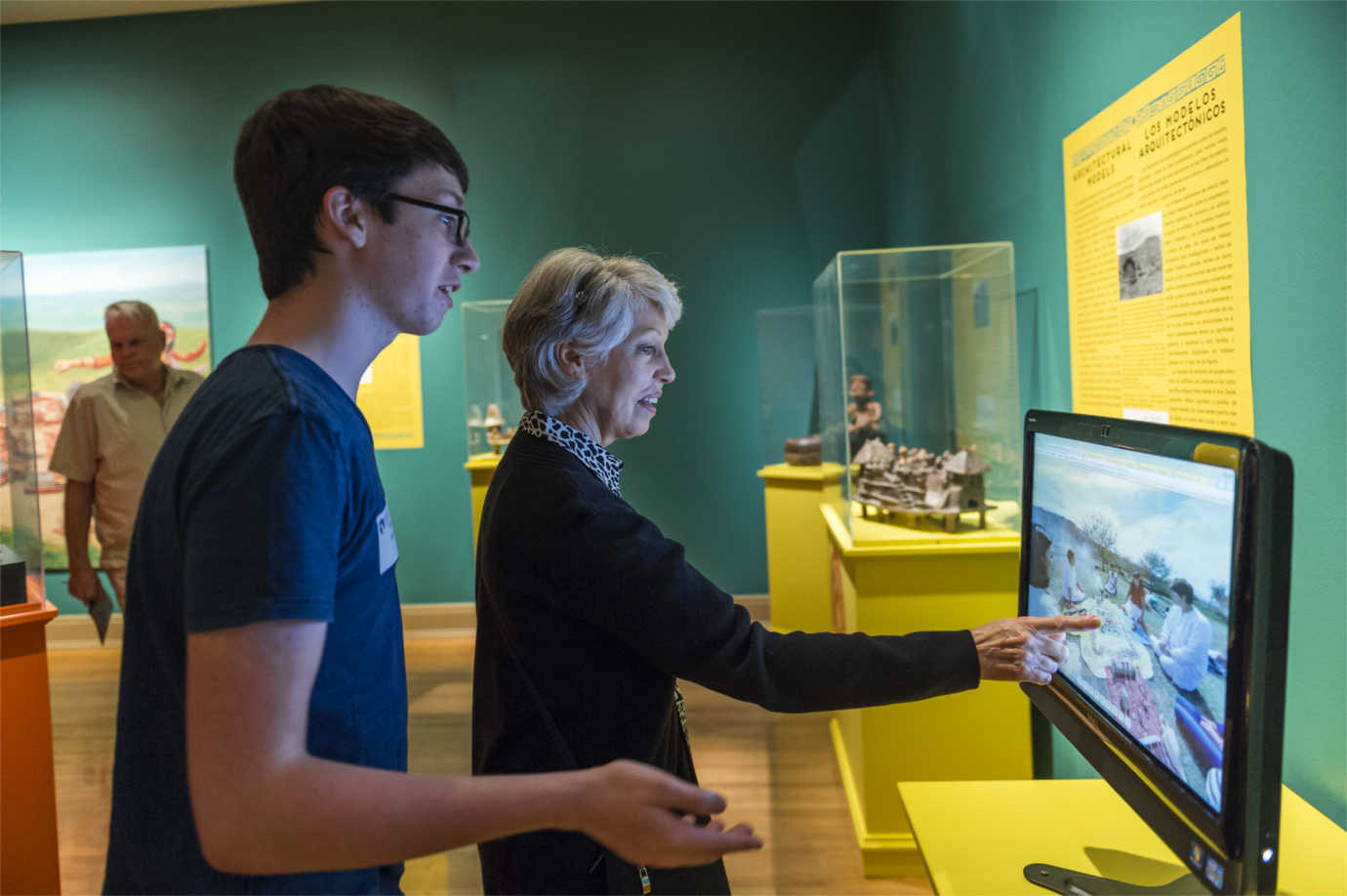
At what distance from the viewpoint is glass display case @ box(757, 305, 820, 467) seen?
525 centimetres

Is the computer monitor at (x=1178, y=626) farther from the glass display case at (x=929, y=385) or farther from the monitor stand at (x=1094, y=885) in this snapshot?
the glass display case at (x=929, y=385)

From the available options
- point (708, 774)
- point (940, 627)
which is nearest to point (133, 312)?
point (708, 774)

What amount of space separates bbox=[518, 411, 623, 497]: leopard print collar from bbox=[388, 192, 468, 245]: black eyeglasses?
415mm

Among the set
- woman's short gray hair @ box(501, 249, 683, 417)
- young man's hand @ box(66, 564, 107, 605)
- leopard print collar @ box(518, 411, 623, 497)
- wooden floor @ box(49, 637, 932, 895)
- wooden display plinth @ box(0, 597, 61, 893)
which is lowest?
wooden floor @ box(49, 637, 932, 895)

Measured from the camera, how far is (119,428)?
12.7ft

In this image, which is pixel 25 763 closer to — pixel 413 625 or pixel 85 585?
pixel 85 585

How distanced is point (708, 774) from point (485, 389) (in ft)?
9.14

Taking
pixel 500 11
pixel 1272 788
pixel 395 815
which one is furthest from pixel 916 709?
pixel 500 11

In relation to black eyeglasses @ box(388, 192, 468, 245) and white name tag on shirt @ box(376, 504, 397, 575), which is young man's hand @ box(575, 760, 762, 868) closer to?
white name tag on shirt @ box(376, 504, 397, 575)

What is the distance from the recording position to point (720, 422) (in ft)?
18.7

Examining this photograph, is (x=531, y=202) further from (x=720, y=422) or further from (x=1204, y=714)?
(x=1204, y=714)

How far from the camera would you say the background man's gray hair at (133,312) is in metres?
3.73

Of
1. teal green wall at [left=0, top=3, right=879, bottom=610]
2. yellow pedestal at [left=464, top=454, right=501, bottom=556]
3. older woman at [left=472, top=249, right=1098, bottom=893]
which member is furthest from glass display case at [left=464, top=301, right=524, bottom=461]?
older woman at [left=472, top=249, right=1098, bottom=893]

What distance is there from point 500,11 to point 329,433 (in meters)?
5.58
